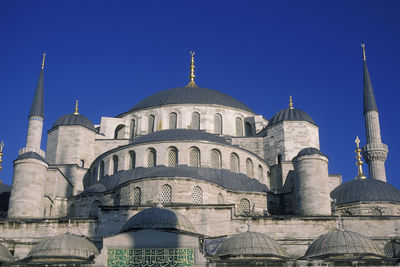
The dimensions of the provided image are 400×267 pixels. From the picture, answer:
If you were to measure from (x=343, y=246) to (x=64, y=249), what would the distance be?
8.41m

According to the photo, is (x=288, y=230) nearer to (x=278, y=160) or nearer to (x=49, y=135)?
(x=278, y=160)

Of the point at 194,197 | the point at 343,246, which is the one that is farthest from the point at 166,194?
the point at 343,246

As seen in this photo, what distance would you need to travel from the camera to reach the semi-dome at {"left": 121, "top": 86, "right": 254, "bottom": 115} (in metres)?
34.7

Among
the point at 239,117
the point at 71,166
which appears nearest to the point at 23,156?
the point at 71,166

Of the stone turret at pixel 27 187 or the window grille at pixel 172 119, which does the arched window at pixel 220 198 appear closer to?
the stone turret at pixel 27 187

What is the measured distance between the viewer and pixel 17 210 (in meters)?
23.4

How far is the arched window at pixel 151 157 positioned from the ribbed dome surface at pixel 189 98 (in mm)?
8284

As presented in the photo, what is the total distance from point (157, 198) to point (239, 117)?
41.6 feet

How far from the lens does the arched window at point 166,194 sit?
23258 millimetres

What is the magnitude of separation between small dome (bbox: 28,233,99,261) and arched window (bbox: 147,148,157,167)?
23.3 ft

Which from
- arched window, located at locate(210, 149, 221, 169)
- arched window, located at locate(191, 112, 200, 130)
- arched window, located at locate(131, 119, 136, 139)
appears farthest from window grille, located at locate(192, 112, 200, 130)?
arched window, located at locate(210, 149, 221, 169)

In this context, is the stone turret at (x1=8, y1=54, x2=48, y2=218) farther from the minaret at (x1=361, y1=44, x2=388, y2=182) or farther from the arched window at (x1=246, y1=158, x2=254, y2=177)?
the minaret at (x1=361, y1=44, x2=388, y2=182)

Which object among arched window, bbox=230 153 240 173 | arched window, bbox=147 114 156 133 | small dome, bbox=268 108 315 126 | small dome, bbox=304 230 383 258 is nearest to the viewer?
small dome, bbox=304 230 383 258

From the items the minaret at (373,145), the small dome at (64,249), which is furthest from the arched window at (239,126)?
the small dome at (64,249)
